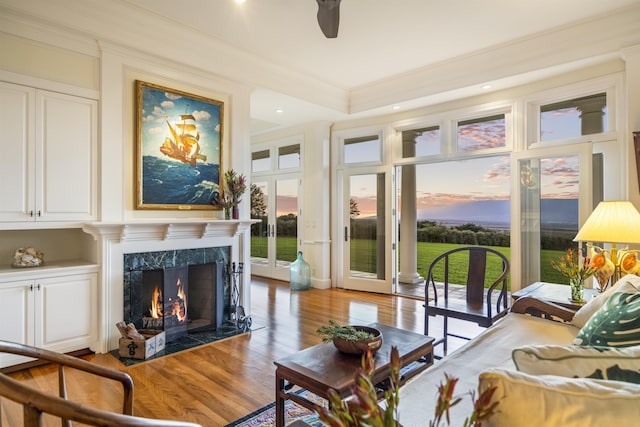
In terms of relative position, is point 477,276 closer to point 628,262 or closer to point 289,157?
point 628,262

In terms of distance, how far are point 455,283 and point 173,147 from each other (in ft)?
21.5

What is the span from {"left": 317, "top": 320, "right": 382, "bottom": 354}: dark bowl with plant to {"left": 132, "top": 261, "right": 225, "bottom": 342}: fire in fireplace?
2257 millimetres

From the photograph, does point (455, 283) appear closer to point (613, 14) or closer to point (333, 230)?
point (333, 230)

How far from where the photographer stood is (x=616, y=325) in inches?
59.2

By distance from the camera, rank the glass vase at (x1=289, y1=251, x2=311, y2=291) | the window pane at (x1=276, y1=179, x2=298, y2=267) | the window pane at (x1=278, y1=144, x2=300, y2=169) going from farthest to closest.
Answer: the window pane at (x1=276, y1=179, x2=298, y2=267), the window pane at (x1=278, y1=144, x2=300, y2=169), the glass vase at (x1=289, y1=251, x2=311, y2=291)

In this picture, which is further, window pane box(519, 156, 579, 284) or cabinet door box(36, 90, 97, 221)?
window pane box(519, 156, 579, 284)

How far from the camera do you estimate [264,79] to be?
4688 millimetres

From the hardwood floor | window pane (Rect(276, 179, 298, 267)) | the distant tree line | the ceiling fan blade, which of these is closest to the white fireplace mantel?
the hardwood floor

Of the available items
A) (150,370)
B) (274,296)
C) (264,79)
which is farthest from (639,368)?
(274,296)

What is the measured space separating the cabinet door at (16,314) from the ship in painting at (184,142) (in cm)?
173

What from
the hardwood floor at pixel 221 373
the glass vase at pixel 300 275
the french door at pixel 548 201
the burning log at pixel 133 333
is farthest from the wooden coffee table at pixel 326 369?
the glass vase at pixel 300 275

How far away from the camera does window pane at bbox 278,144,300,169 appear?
6836 millimetres

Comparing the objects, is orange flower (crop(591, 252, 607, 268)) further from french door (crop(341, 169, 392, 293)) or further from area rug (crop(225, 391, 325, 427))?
french door (crop(341, 169, 392, 293))

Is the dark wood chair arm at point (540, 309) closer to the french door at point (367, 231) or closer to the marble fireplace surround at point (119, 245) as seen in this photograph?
the marble fireplace surround at point (119, 245)
